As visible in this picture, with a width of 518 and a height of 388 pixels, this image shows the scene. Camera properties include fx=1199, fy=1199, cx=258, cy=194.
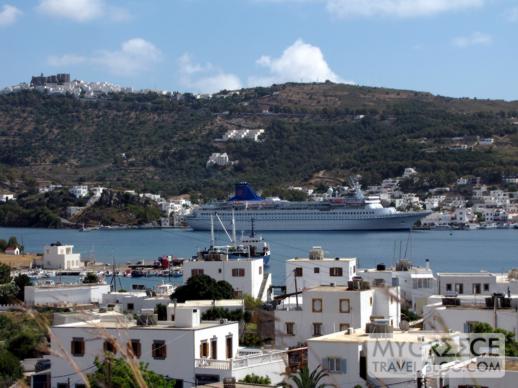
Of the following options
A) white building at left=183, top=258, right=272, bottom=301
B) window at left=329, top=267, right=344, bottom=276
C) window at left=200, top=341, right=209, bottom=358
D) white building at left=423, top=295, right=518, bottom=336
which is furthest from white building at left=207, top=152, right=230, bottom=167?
window at left=200, top=341, right=209, bottom=358

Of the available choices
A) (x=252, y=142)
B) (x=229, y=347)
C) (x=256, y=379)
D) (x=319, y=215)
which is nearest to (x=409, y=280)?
(x=229, y=347)

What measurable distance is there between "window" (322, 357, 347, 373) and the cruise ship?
68975mm

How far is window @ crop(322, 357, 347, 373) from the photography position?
8.29m

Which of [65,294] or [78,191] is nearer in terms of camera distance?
[65,294]

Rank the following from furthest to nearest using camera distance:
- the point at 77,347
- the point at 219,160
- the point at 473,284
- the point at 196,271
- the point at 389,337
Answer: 1. the point at 219,160
2. the point at 196,271
3. the point at 473,284
4. the point at 77,347
5. the point at 389,337

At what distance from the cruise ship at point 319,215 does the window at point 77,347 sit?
219 ft

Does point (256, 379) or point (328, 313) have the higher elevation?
point (328, 313)

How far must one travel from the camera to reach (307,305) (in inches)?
503

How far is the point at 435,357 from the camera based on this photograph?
7391mm

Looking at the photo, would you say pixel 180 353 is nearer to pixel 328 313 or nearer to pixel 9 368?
pixel 328 313

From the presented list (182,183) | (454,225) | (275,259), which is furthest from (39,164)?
(275,259)

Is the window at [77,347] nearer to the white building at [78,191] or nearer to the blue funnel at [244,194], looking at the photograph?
the blue funnel at [244,194]

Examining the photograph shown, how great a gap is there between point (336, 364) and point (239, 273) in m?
11.2

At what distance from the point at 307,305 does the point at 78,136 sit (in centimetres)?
12410
